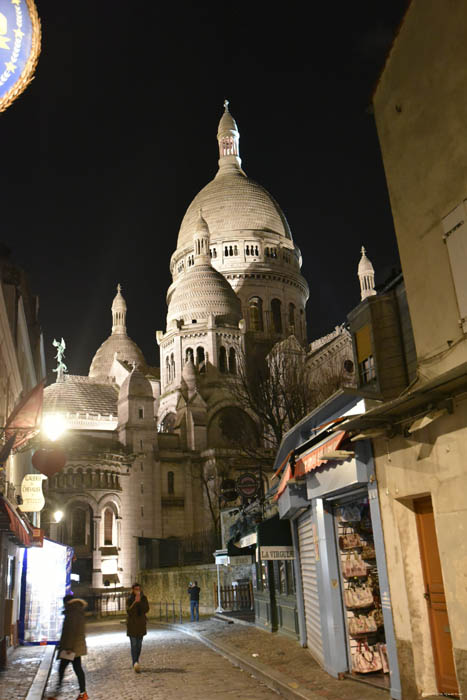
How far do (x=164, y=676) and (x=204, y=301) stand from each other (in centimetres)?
5186

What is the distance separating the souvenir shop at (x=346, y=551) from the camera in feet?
32.3

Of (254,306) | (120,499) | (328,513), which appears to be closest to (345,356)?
(120,499)

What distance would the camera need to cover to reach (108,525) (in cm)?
4416

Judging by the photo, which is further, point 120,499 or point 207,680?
point 120,499

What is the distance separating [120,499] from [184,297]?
81.7ft

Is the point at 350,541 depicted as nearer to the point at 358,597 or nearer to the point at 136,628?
the point at 358,597

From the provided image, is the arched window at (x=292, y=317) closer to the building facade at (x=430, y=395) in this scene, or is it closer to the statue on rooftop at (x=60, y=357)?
the statue on rooftop at (x=60, y=357)

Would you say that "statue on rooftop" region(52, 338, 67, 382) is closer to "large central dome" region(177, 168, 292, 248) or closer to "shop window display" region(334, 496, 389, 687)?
"large central dome" region(177, 168, 292, 248)

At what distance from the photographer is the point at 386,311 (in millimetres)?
14320

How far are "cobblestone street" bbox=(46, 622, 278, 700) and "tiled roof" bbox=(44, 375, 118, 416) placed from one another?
39.2m

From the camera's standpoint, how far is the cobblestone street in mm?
10664

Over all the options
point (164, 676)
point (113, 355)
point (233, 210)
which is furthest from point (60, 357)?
point (164, 676)

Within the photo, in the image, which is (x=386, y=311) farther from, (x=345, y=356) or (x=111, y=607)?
(x=345, y=356)

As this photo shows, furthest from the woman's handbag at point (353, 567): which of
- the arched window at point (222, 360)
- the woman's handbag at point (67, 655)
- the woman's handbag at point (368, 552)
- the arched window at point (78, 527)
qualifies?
the arched window at point (222, 360)
